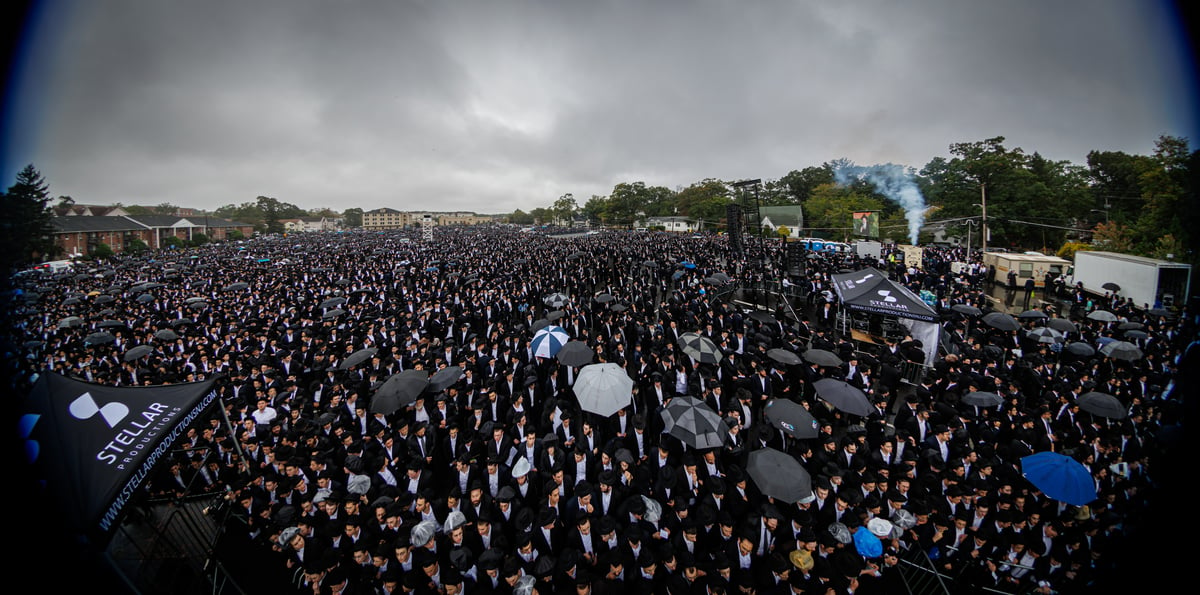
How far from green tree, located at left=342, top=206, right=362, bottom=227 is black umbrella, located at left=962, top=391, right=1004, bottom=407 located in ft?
561

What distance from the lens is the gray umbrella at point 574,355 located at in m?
7.36

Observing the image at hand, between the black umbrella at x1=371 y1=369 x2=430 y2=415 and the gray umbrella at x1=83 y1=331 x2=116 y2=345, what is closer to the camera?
the black umbrella at x1=371 y1=369 x2=430 y2=415

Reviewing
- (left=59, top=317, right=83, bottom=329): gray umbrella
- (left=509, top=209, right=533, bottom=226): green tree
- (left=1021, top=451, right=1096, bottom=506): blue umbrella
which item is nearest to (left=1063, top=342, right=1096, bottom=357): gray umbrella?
(left=1021, top=451, right=1096, bottom=506): blue umbrella

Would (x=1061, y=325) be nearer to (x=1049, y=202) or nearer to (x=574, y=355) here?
(x=574, y=355)

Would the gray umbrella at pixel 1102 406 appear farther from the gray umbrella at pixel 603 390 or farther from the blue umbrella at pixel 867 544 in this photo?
the gray umbrella at pixel 603 390

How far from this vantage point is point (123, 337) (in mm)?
12211

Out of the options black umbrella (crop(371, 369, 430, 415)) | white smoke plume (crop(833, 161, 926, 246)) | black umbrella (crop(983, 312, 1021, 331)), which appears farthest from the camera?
white smoke plume (crop(833, 161, 926, 246))

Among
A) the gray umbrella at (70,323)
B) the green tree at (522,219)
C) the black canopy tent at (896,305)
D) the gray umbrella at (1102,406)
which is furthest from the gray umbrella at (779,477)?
the green tree at (522,219)

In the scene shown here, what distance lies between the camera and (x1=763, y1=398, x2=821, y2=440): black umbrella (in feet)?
17.5

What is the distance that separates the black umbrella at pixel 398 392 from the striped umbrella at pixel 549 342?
2224 millimetres

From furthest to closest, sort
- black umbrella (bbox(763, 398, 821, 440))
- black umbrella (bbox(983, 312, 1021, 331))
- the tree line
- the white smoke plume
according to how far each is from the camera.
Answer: the white smoke plume < the tree line < black umbrella (bbox(983, 312, 1021, 331)) < black umbrella (bbox(763, 398, 821, 440))

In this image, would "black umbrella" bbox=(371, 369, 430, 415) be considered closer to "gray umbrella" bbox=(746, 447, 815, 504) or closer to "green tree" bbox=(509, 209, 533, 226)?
"gray umbrella" bbox=(746, 447, 815, 504)

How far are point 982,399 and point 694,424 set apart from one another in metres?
5.19

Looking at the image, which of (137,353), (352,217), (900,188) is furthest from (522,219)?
(137,353)
